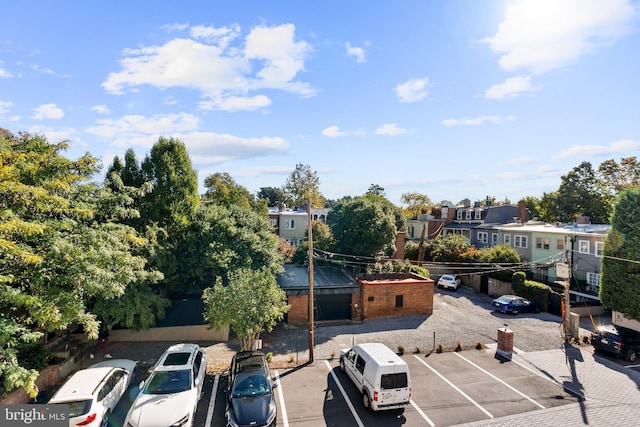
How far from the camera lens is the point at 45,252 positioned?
447 inches

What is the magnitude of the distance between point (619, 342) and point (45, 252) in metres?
25.6

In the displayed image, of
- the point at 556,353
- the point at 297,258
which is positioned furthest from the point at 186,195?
the point at 556,353

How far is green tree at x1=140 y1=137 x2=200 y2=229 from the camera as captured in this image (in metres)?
20.1

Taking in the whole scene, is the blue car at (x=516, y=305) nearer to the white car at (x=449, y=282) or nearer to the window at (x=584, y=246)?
the white car at (x=449, y=282)

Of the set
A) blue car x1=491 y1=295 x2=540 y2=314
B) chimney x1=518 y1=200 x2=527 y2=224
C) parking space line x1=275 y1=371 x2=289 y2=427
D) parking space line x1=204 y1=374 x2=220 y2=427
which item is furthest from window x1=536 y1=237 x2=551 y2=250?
parking space line x1=204 y1=374 x2=220 y2=427

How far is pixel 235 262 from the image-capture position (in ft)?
68.8

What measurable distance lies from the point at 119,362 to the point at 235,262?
786 cm

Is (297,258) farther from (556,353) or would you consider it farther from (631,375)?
(631,375)

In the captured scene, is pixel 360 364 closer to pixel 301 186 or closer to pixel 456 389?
pixel 456 389

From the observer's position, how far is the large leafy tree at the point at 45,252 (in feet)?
31.9

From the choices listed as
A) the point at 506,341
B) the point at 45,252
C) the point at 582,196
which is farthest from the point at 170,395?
the point at 582,196

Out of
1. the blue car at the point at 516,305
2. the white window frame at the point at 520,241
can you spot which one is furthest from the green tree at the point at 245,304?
the white window frame at the point at 520,241

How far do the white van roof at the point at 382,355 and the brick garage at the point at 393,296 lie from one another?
34.0 feet

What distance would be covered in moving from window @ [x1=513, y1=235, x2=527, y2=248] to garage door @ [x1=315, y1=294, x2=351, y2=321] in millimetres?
22277
